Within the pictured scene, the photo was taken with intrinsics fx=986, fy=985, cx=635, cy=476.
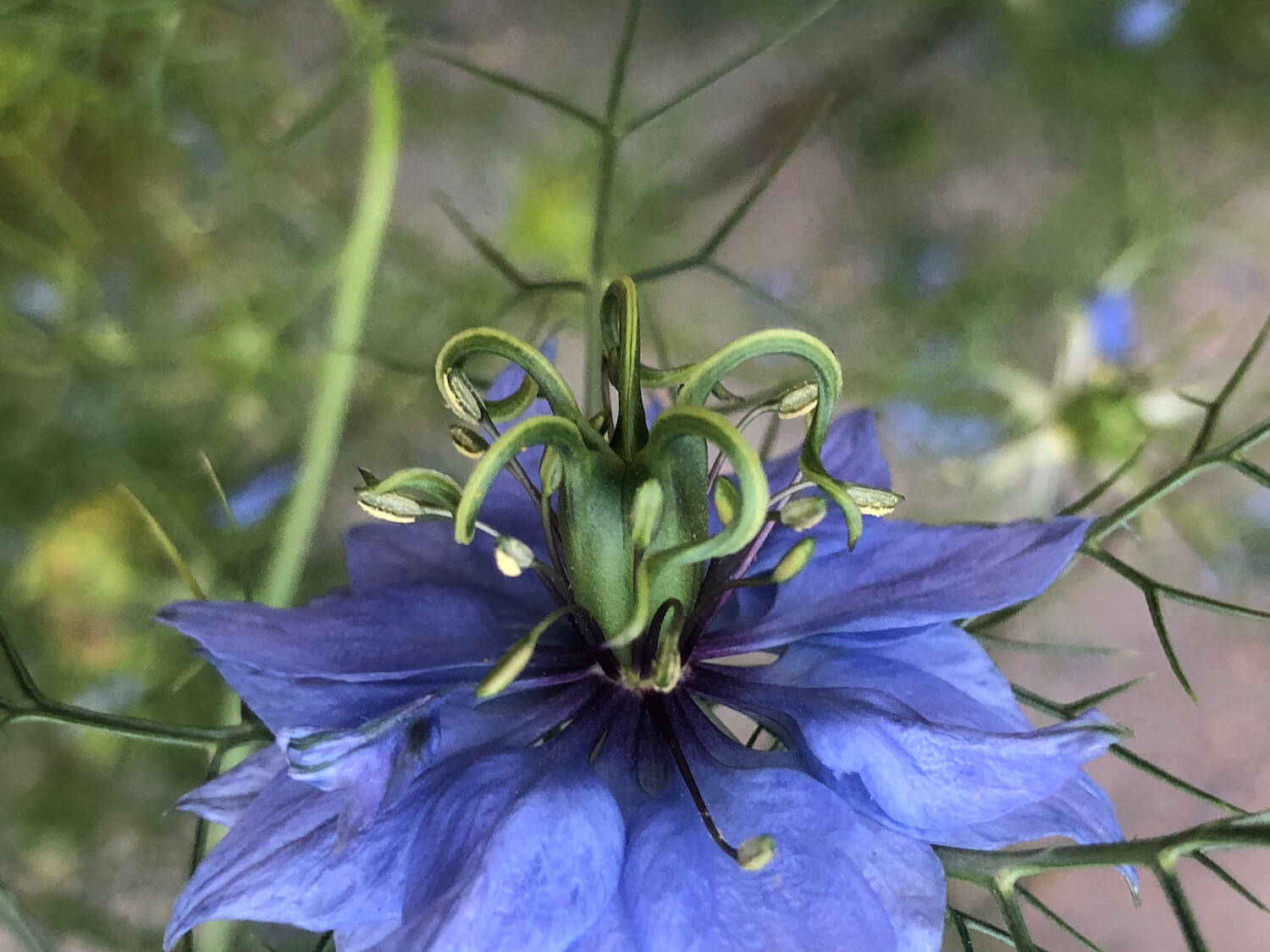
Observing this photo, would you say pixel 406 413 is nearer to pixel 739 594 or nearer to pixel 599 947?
pixel 739 594

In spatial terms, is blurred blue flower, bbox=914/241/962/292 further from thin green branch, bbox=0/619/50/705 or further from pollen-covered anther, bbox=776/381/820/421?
thin green branch, bbox=0/619/50/705

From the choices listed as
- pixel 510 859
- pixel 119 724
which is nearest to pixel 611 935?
pixel 510 859

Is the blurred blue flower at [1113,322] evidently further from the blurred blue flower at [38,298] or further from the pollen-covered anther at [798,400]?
the blurred blue flower at [38,298]

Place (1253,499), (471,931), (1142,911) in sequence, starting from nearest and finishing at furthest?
(471,931), (1142,911), (1253,499)

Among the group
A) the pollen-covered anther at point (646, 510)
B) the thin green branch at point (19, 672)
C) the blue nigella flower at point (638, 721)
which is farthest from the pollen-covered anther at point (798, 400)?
the thin green branch at point (19, 672)

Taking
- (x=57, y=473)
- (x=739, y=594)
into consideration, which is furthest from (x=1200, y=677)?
(x=57, y=473)

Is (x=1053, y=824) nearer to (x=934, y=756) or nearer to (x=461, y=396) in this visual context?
(x=934, y=756)
